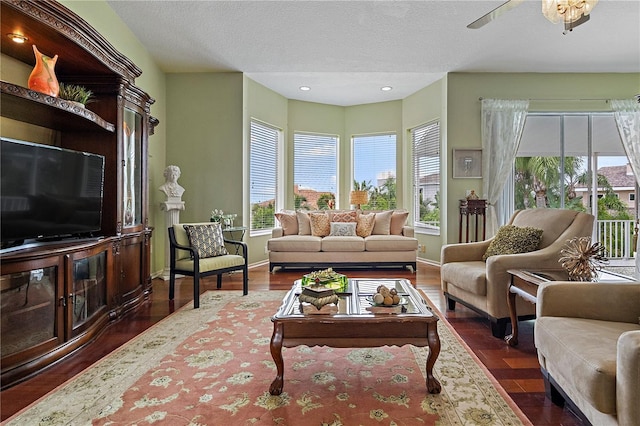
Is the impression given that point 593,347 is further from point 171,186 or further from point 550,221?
point 171,186

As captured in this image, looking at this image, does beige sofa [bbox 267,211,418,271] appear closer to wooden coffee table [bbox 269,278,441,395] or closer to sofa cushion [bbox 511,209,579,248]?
sofa cushion [bbox 511,209,579,248]

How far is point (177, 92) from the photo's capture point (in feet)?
18.4

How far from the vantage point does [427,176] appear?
648cm

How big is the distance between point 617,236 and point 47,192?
7.57m

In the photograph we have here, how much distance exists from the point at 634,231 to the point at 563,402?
208 inches

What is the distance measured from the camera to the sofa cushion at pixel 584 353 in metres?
1.34

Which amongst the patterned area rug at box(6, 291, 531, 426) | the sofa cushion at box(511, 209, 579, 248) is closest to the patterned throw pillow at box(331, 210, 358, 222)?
the sofa cushion at box(511, 209, 579, 248)

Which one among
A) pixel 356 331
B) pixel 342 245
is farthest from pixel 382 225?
pixel 356 331

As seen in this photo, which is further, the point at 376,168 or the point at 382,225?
the point at 376,168

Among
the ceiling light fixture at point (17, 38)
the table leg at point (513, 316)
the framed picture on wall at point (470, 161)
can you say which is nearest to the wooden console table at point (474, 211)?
the framed picture on wall at point (470, 161)

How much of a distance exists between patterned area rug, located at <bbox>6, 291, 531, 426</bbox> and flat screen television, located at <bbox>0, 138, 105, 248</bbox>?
3.33 feet

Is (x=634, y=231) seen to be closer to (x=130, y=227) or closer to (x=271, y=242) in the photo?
(x=271, y=242)

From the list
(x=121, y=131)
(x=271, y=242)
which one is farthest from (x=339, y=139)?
(x=121, y=131)

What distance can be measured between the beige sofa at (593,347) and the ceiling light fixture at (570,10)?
1742 mm
